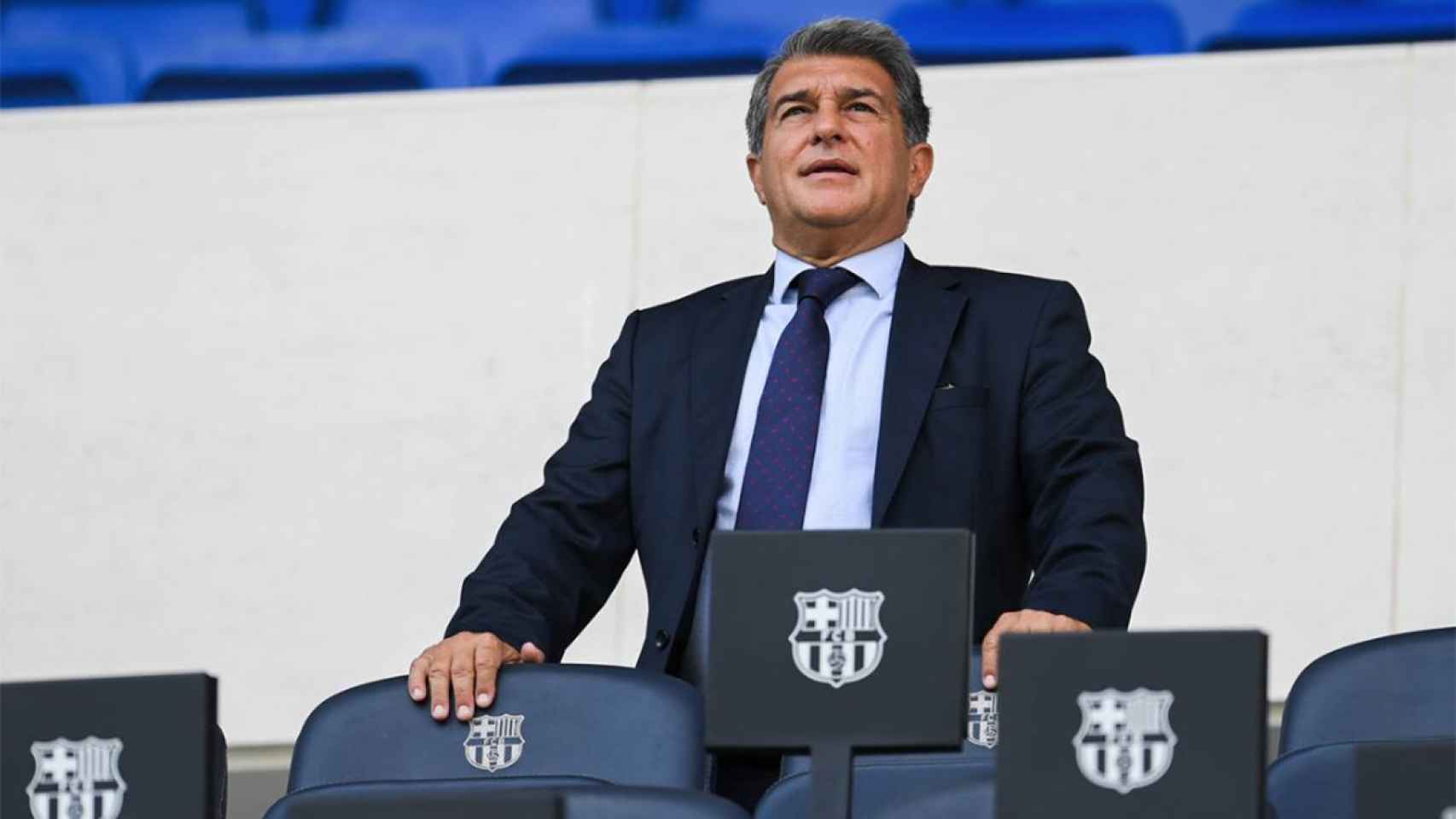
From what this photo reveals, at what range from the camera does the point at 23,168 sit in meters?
4.13

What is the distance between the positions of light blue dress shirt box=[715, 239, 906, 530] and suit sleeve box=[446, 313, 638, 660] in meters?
0.14

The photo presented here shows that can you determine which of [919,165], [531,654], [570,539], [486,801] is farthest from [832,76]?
[486,801]

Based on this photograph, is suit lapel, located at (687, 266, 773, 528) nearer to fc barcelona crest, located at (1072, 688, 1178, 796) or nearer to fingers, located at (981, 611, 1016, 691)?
fingers, located at (981, 611, 1016, 691)

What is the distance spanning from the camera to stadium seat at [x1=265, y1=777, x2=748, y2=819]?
4.45 feet

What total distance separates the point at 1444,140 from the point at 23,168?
2417 millimetres

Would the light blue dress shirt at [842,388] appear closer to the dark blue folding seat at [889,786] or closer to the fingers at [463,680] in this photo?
the fingers at [463,680]

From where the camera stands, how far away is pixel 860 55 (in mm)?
2738

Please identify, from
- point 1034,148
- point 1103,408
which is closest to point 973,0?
point 1034,148

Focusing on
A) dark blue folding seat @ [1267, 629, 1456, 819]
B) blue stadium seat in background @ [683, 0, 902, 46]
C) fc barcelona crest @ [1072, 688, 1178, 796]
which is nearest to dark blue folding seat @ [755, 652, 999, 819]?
fc barcelona crest @ [1072, 688, 1178, 796]

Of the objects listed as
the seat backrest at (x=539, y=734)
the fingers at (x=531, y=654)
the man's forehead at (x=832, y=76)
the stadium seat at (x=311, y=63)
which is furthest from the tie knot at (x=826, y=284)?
the stadium seat at (x=311, y=63)

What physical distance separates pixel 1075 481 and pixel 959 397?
0.57 feet

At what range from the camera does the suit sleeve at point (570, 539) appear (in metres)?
2.44

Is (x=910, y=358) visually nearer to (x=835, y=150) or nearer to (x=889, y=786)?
(x=835, y=150)

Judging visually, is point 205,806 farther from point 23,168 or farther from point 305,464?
point 23,168
